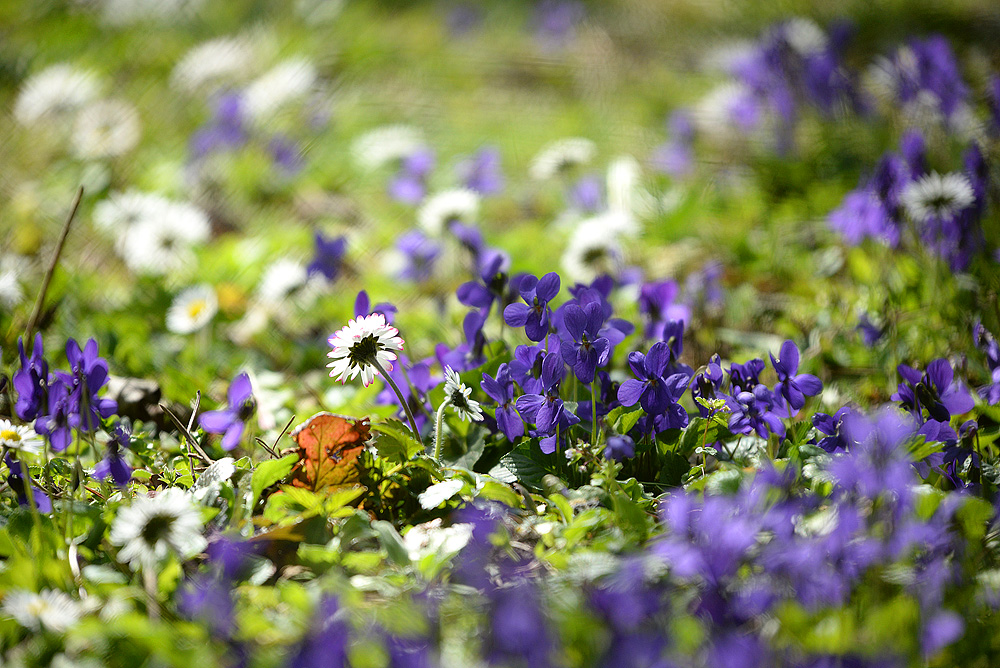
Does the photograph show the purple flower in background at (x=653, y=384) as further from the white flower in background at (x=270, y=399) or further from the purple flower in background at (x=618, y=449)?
the white flower in background at (x=270, y=399)

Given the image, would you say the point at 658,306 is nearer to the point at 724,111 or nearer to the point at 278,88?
the point at 724,111

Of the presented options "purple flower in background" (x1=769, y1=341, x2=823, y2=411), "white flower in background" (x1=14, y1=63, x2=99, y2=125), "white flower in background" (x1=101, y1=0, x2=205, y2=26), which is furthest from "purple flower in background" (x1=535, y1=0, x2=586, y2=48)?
"purple flower in background" (x1=769, y1=341, x2=823, y2=411)

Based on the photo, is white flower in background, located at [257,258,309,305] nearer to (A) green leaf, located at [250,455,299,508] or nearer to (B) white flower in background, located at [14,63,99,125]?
(A) green leaf, located at [250,455,299,508]

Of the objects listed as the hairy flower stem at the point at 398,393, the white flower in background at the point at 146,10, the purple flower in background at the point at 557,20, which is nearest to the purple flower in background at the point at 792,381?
the hairy flower stem at the point at 398,393

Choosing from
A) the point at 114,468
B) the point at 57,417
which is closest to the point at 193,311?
the point at 57,417

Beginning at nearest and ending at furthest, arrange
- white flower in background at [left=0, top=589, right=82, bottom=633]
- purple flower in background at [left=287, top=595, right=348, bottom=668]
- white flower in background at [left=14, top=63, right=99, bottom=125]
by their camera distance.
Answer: purple flower in background at [left=287, top=595, right=348, bottom=668] → white flower in background at [left=0, top=589, right=82, bottom=633] → white flower in background at [left=14, top=63, right=99, bottom=125]

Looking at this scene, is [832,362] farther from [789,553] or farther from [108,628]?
[108,628]
